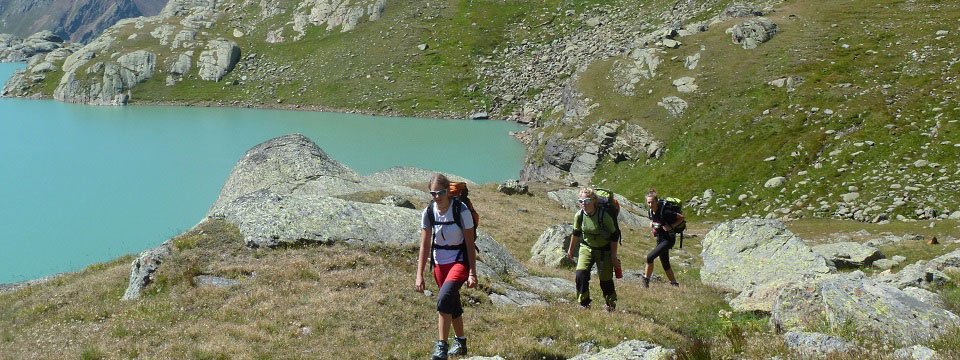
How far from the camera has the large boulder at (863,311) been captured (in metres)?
9.39

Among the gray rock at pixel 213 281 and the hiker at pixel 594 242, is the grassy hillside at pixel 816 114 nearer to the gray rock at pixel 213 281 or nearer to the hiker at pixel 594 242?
the hiker at pixel 594 242

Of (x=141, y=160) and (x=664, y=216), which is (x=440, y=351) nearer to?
(x=664, y=216)

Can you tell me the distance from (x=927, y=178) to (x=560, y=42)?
328ft

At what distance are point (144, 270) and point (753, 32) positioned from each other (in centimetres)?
6485

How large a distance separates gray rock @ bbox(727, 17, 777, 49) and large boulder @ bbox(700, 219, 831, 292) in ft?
157

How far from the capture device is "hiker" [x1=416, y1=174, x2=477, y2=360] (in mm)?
10523

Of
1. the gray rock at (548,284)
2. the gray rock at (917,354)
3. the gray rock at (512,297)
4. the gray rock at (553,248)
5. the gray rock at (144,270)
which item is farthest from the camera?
the gray rock at (553,248)

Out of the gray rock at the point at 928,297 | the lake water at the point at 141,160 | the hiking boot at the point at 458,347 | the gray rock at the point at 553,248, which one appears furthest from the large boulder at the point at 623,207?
the hiking boot at the point at 458,347

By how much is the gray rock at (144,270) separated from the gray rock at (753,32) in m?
62.0

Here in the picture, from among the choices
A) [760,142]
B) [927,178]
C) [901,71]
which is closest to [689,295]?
[927,178]

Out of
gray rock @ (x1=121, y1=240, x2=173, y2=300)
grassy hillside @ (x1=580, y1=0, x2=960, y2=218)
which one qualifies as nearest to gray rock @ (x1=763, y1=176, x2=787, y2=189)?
grassy hillside @ (x1=580, y1=0, x2=960, y2=218)

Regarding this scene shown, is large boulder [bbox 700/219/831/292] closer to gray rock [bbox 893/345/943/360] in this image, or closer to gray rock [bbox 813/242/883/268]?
gray rock [bbox 813/242/883/268]

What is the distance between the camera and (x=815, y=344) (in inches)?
330

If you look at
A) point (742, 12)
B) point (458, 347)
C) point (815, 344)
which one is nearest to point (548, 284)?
point (458, 347)
